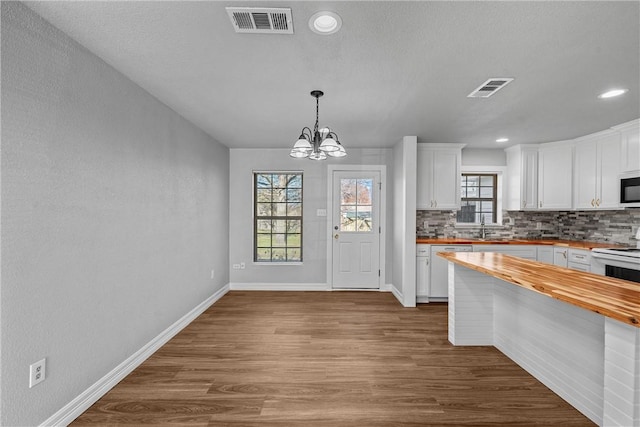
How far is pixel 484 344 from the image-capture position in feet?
10.4

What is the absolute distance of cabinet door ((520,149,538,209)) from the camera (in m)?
4.91

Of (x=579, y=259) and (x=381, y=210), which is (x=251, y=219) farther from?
(x=579, y=259)

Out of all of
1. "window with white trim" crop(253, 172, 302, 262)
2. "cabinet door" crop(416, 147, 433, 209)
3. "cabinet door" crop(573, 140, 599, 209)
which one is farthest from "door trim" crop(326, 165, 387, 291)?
"cabinet door" crop(573, 140, 599, 209)

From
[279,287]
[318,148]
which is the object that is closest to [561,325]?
[318,148]

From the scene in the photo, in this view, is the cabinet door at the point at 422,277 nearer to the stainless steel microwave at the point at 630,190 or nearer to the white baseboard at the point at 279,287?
the white baseboard at the point at 279,287

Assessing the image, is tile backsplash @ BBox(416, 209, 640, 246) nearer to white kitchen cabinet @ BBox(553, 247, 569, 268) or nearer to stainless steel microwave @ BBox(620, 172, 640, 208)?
white kitchen cabinet @ BBox(553, 247, 569, 268)

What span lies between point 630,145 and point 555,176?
1.01 meters

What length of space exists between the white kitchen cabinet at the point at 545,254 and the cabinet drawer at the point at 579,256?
0.91 feet

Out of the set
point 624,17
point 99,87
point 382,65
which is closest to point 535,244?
point 624,17

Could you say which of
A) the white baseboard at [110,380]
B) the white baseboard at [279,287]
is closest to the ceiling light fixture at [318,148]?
the white baseboard at [110,380]

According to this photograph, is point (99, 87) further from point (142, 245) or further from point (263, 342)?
point (263, 342)

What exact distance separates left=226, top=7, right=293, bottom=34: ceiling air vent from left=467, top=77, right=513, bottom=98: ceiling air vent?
1.74 meters

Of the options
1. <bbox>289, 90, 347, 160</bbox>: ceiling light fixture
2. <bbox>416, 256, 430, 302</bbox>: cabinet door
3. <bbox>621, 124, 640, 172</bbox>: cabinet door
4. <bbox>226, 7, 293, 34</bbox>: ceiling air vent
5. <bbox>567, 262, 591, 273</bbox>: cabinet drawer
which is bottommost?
<bbox>416, 256, 430, 302</bbox>: cabinet door

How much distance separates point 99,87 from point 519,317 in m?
3.98
